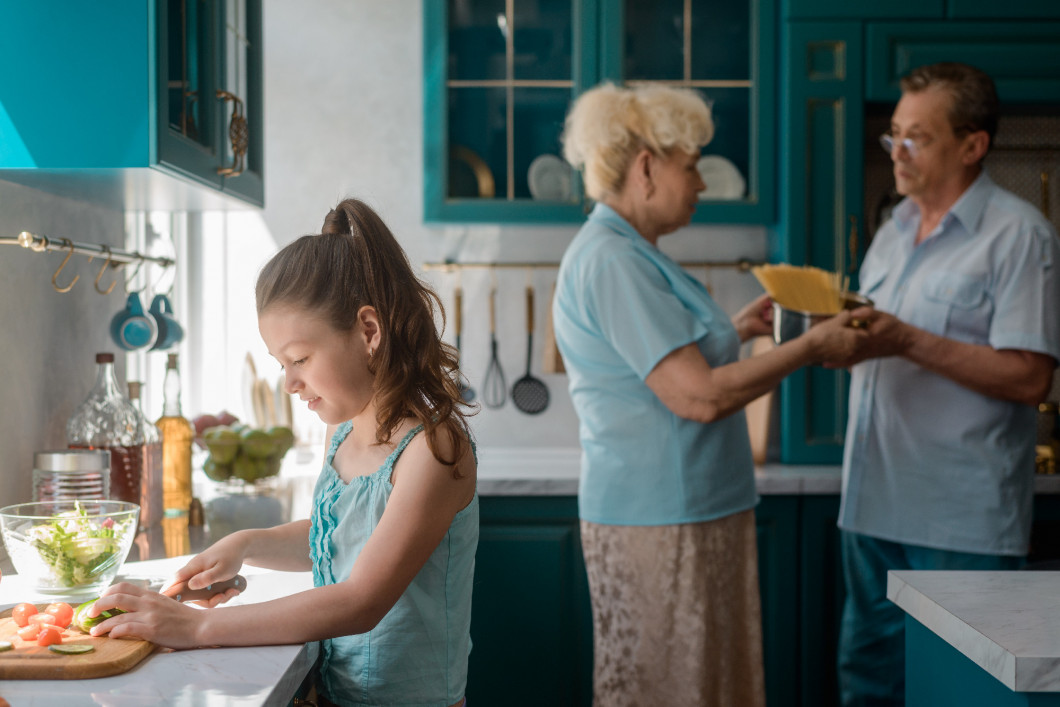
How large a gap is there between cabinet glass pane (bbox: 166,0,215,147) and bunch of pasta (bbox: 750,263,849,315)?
3.51 ft

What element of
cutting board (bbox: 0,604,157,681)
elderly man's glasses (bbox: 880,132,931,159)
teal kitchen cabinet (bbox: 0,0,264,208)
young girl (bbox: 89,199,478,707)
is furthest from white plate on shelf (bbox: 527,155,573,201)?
cutting board (bbox: 0,604,157,681)

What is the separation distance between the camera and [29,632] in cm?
93

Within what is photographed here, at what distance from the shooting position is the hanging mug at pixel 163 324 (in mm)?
1946

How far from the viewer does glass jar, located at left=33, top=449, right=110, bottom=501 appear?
146 cm

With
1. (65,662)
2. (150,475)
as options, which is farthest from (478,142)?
(65,662)

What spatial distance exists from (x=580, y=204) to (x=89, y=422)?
1.43 metres

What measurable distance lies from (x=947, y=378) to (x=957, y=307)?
0.14 meters

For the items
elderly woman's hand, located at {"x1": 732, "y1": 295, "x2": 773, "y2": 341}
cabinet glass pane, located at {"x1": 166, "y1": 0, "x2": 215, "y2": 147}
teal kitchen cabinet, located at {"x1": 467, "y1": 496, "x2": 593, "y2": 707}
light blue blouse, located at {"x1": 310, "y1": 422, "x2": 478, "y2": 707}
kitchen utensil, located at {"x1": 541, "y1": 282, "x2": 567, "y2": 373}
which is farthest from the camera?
kitchen utensil, located at {"x1": 541, "y1": 282, "x2": 567, "y2": 373}

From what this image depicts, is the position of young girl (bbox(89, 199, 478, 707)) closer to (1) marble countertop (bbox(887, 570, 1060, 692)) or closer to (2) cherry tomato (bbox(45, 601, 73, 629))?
(2) cherry tomato (bbox(45, 601, 73, 629))

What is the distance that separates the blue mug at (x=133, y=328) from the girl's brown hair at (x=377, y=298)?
795 millimetres

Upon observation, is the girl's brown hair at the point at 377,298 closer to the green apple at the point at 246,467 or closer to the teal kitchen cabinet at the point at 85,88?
the teal kitchen cabinet at the point at 85,88

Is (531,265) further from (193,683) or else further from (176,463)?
(193,683)

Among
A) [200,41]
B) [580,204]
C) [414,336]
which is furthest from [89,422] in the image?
[580,204]

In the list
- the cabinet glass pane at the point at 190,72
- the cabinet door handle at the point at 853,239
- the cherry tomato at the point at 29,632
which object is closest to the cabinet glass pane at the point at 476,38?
the cabinet door handle at the point at 853,239
